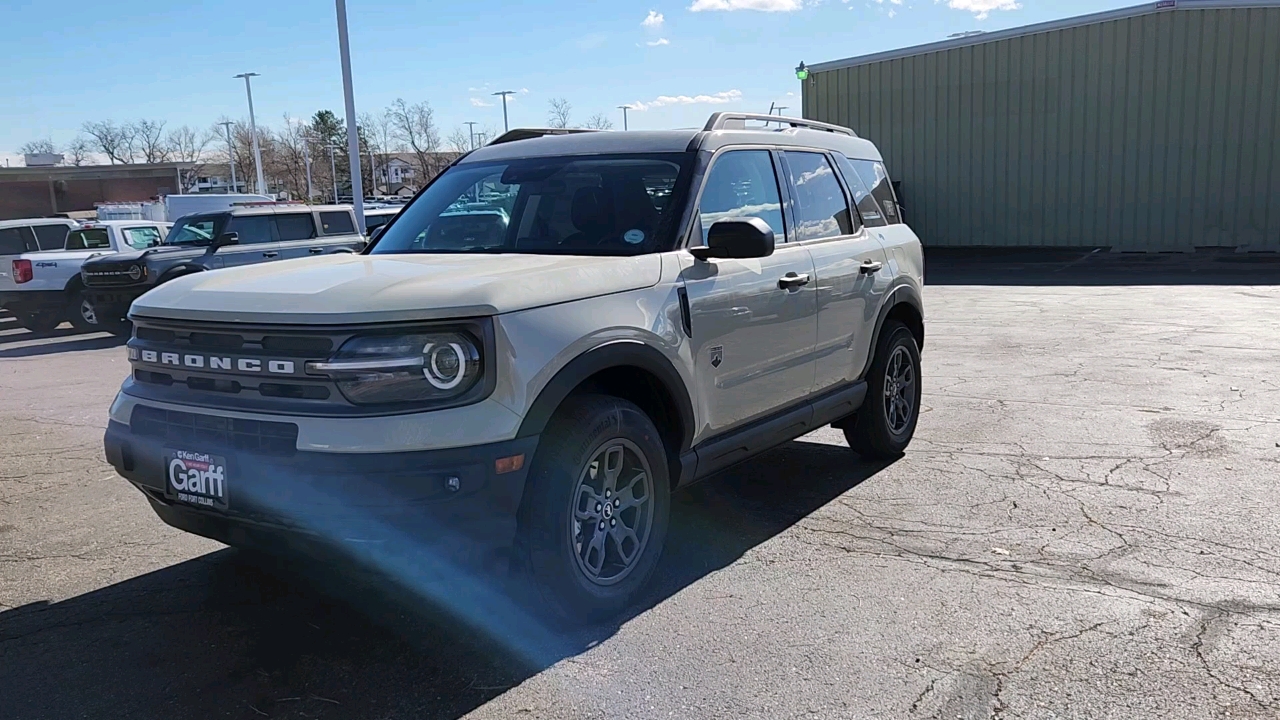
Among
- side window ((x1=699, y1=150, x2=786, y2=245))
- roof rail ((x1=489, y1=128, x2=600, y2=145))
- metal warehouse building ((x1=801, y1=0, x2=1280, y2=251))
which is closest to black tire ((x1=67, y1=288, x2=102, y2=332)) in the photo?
roof rail ((x1=489, y1=128, x2=600, y2=145))

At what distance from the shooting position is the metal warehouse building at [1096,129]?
24.1 metres

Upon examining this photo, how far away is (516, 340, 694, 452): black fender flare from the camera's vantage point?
3711mm

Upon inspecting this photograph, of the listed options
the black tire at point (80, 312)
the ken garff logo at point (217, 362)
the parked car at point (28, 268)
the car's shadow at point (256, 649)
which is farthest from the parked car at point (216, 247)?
the ken garff logo at point (217, 362)

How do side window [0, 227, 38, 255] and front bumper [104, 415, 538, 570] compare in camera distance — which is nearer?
front bumper [104, 415, 538, 570]

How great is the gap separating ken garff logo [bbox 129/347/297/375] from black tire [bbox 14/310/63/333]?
13.9 meters

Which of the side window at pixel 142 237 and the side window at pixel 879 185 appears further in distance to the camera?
the side window at pixel 142 237

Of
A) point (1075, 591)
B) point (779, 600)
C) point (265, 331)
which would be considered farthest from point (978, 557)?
point (265, 331)

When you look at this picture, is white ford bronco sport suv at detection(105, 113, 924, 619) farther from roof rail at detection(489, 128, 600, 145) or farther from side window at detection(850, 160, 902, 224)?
side window at detection(850, 160, 902, 224)

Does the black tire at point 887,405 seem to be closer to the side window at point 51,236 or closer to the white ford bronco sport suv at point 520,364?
the white ford bronco sport suv at point 520,364

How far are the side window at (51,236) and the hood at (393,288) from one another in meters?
15.2

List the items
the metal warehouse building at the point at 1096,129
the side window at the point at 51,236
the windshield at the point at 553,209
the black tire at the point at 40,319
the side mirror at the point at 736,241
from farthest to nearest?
the metal warehouse building at the point at 1096,129, the side window at the point at 51,236, the black tire at the point at 40,319, the windshield at the point at 553,209, the side mirror at the point at 736,241

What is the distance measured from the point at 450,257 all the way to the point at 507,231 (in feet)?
1.44

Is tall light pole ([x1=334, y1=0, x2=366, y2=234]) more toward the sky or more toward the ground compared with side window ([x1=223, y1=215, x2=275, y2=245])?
more toward the sky

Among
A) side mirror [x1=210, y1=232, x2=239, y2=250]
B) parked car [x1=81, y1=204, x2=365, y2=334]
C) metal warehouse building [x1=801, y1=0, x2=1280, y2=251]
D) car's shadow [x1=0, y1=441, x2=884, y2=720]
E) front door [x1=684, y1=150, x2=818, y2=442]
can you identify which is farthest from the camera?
metal warehouse building [x1=801, y1=0, x2=1280, y2=251]
